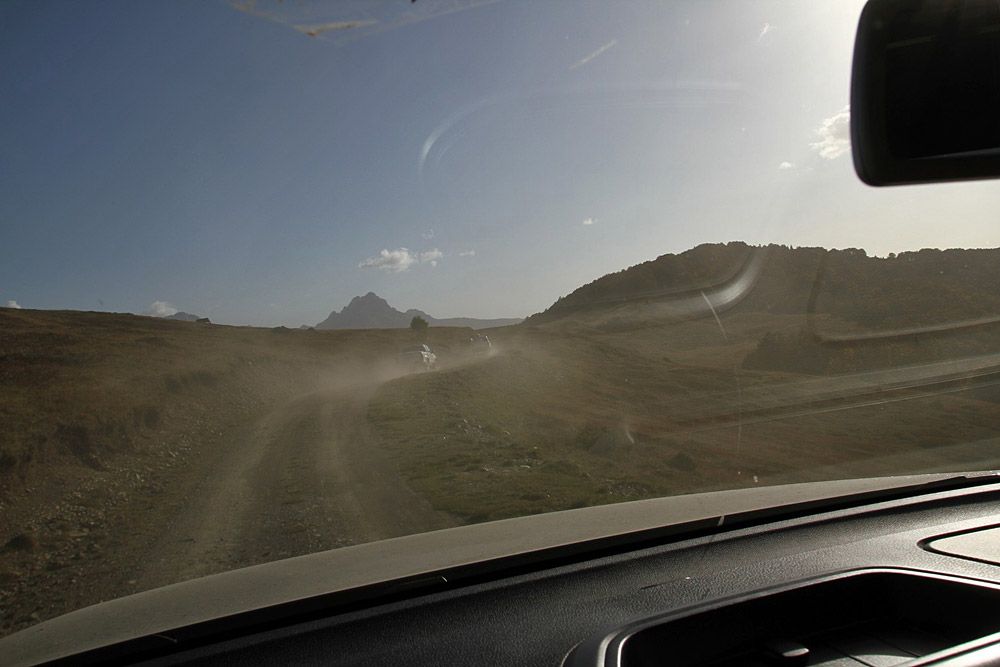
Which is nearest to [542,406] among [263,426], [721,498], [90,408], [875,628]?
[263,426]

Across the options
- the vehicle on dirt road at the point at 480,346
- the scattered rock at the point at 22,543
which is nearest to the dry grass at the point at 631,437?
the scattered rock at the point at 22,543

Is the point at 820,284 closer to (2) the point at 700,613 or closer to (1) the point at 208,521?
(1) the point at 208,521

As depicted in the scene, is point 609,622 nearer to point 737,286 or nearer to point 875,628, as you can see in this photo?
point 875,628

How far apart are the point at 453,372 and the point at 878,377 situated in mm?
15976

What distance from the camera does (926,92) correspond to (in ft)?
7.89

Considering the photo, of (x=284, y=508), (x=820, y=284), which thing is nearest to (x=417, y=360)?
(x=284, y=508)

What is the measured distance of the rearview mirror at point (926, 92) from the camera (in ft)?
7.47

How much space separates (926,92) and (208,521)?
814cm

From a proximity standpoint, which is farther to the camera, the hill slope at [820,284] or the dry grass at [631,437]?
the hill slope at [820,284]

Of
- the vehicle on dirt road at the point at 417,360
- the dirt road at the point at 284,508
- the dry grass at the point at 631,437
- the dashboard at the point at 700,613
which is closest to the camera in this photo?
the dashboard at the point at 700,613

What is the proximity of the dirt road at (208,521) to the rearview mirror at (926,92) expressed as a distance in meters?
5.80

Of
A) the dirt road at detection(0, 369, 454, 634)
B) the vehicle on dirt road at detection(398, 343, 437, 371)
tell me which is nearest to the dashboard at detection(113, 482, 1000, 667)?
the dirt road at detection(0, 369, 454, 634)

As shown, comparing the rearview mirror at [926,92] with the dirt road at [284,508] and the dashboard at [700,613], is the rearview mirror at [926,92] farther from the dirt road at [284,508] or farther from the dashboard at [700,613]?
the dirt road at [284,508]

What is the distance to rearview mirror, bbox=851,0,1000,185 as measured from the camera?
228cm
